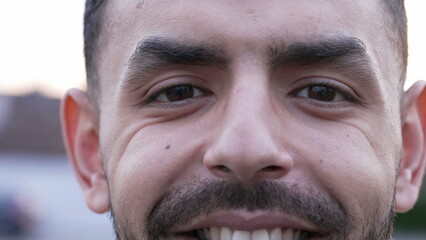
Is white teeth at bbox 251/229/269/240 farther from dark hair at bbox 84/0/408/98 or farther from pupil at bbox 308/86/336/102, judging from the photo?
dark hair at bbox 84/0/408/98

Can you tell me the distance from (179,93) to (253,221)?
23.1 inches

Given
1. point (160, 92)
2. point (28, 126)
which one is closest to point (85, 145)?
point (160, 92)

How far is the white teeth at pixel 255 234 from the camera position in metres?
2.29

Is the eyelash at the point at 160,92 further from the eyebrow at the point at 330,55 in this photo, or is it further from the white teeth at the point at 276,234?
the white teeth at the point at 276,234

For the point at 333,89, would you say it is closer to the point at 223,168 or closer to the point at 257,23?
the point at 257,23

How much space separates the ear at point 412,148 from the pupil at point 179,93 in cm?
95

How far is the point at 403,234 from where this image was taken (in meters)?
22.4

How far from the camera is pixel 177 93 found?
2.60 m

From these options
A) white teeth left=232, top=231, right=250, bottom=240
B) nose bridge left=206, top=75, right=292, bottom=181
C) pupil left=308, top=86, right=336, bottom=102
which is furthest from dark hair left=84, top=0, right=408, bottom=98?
white teeth left=232, top=231, right=250, bottom=240

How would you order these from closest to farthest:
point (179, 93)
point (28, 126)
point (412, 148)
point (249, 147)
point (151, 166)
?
point (249, 147) → point (151, 166) → point (179, 93) → point (412, 148) → point (28, 126)

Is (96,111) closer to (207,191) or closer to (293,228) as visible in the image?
→ (207,191)

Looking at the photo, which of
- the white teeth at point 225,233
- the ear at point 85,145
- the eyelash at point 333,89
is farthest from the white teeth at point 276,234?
the ear at point 85,145

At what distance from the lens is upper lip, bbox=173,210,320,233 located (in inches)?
89.4

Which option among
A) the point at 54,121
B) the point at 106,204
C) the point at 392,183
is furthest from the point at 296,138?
the point at 54,121
